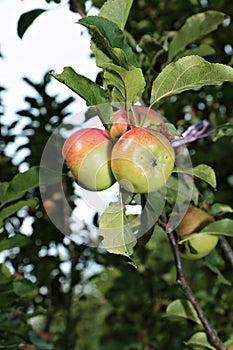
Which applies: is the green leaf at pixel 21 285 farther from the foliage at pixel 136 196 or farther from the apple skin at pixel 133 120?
the apple skin at pixel 133 120

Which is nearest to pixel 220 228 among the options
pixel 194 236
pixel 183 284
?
pixel 194 236

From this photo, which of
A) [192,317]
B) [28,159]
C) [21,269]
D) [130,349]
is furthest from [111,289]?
[192,317]

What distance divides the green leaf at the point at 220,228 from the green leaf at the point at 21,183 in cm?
40

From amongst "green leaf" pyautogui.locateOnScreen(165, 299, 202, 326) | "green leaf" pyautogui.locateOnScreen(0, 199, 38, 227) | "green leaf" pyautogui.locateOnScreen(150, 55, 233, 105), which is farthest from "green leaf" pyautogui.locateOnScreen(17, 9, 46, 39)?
"green leaf" pyautogui.locateOnScreen(165, 299, 202, 326)

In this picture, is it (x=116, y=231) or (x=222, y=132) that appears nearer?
(x=116, y=231)

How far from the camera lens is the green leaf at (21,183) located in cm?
121

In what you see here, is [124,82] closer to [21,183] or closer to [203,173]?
[203,173]

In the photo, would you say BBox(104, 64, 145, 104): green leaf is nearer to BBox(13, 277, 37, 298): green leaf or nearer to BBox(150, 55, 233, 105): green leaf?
BBox(150, 55, 233, 105): green leaf

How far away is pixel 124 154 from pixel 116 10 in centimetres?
29

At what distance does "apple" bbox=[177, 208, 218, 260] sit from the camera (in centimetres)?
127

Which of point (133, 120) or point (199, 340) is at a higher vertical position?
point (133, 120)

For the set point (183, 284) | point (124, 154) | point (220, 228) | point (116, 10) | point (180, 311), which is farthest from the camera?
point (180, 311)

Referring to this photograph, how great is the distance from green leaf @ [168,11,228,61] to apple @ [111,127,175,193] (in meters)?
0.65

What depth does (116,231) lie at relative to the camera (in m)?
0.84
